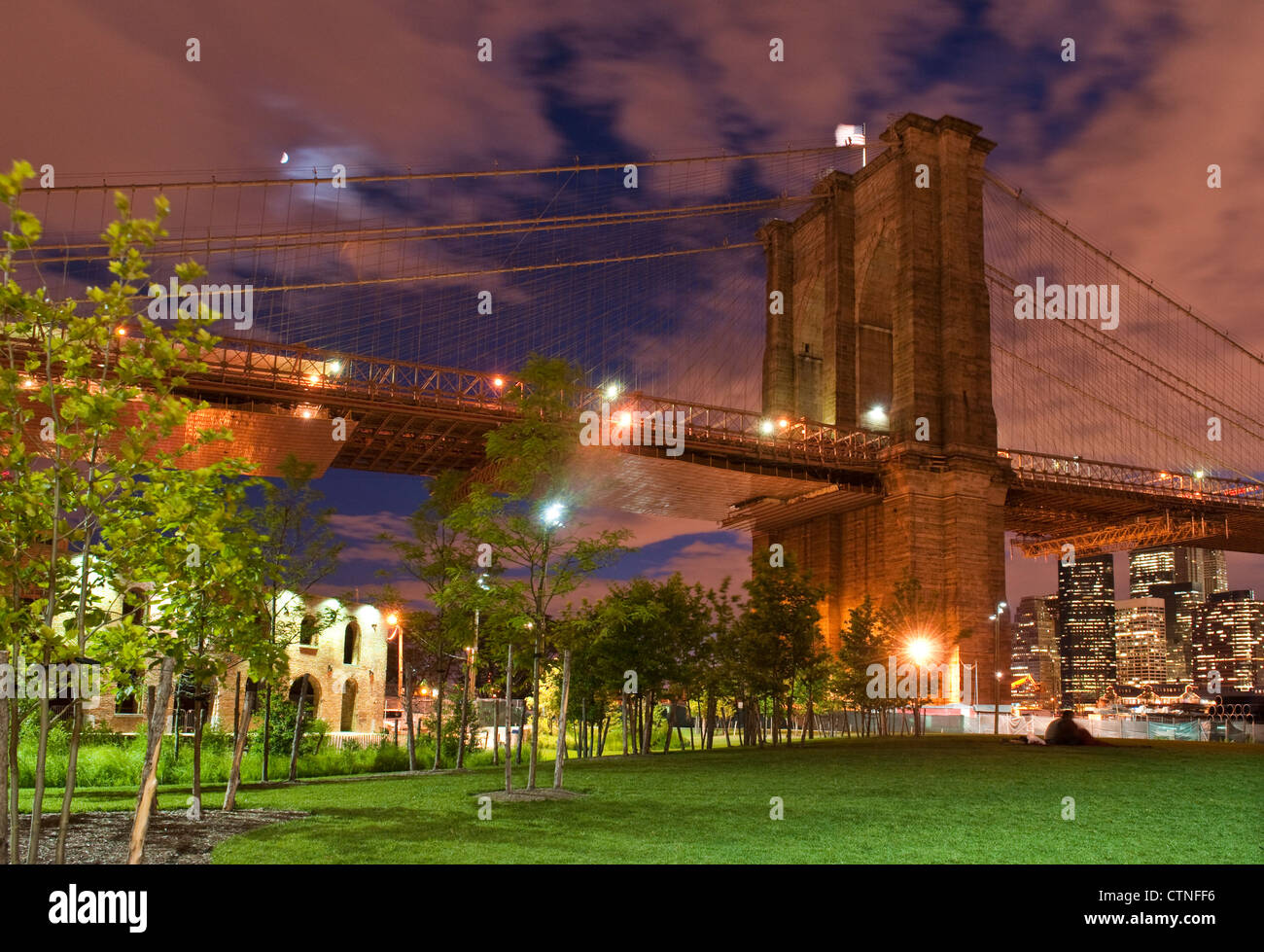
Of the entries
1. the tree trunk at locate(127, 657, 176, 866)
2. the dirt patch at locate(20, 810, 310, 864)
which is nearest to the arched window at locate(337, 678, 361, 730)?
the dirt patch at locate(20, 810, 310, 864)

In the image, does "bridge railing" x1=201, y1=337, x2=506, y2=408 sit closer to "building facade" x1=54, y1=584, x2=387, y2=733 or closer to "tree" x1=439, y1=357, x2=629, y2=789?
"building facade" x1=54, y1=584, x2=387, y2=733

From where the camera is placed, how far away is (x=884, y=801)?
1677 cm

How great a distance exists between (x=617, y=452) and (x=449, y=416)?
344 inches

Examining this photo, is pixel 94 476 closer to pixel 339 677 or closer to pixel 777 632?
pixel 777 632

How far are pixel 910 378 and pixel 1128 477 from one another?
35.4m

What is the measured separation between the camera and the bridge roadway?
47.7m

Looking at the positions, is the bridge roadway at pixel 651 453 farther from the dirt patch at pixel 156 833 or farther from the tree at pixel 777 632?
the dirt patch at pixel 156 833

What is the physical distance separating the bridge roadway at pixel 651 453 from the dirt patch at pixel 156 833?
23720mm

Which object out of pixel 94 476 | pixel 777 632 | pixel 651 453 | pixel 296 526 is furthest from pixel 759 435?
pixel 94 476

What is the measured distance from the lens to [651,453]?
54.1 m

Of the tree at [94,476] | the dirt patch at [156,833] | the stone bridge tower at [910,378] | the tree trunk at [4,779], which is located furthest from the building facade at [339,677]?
the tree at [94,476]

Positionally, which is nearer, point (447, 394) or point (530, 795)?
point (530, 795)

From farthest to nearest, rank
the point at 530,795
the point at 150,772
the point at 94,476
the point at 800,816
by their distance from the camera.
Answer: the point at 530,795 < the point at 800,816 < the point at 150,772 < the point at 94,476
